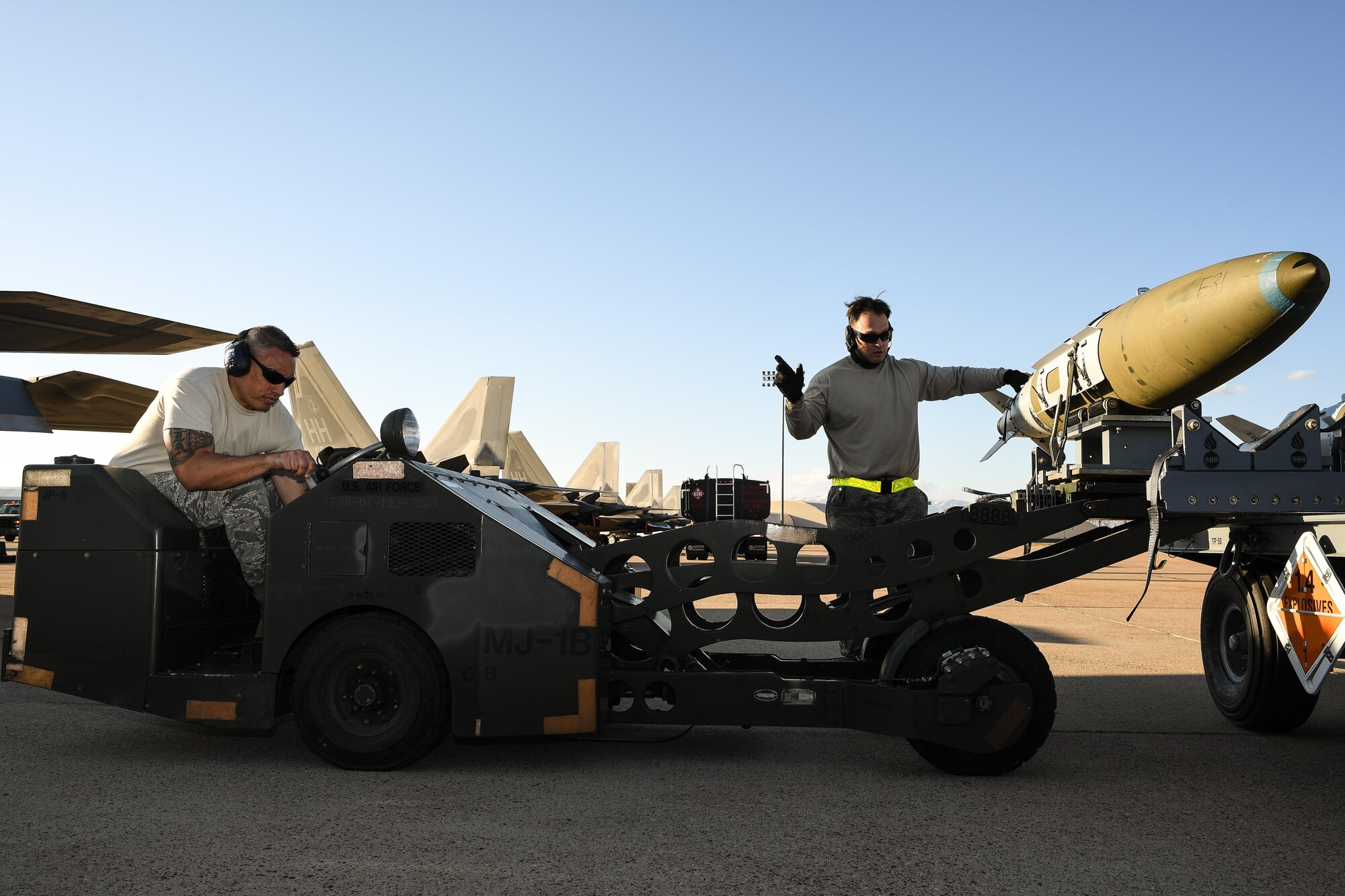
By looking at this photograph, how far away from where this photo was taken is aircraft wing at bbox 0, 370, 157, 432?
1803 cm

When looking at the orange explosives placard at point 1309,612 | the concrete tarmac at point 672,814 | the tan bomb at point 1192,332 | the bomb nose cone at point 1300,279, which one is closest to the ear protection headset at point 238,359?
Answer: the concrete tarmac at point 672,814

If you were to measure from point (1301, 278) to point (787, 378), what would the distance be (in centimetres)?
214

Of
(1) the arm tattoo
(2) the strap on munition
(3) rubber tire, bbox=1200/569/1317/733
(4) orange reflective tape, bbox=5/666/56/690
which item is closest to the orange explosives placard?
(3) rubber tire, bbox=1200/569/1317/733

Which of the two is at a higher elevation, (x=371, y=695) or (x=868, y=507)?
(x=868, y=507)

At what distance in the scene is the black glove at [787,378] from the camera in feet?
15.2

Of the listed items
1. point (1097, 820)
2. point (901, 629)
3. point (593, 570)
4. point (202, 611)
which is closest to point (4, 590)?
point (202, 611)

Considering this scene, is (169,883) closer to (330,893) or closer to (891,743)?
(330,893)

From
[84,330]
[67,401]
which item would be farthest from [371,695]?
[67,401]

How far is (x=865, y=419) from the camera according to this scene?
5020 millimetres

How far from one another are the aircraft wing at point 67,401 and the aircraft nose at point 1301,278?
18.6 metres

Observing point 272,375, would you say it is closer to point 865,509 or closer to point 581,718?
point 581,718

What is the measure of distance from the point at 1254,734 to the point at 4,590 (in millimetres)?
16148

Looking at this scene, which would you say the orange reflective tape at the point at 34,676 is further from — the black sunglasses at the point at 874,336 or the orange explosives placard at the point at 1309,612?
the orange explosives placard at the point at 1309,612

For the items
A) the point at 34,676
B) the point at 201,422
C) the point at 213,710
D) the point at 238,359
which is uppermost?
the point at 238,359
